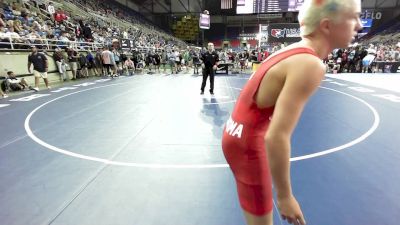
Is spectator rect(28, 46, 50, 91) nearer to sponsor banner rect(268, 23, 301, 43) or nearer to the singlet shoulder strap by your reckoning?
the singlet shoulder strap

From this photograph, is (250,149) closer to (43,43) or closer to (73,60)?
(43,43)

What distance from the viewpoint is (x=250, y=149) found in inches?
53.1

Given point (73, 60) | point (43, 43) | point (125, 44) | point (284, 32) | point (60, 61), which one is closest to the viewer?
point (43, 43)

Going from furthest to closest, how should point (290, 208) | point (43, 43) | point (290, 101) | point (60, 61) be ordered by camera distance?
point (60, 61), point (43, 43), point (290, 208), point (290, 101)

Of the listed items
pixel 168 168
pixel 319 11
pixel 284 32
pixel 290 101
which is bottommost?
pixel 168 168

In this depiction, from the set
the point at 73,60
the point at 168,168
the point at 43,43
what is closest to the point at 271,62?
the point at 168,168

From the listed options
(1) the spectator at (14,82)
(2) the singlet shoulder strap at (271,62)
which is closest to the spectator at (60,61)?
(1) the spectator at (14,82)

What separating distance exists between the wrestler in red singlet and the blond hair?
24cm

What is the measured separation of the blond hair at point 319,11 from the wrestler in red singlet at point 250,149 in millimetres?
242

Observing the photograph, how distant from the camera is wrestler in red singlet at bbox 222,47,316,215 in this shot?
129cm

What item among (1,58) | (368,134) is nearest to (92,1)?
(1,58)

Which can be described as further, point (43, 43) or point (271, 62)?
point (43, 43)

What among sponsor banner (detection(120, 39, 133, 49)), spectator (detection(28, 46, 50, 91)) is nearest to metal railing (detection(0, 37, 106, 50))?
spectator (detection(28, 46, 50, 91))

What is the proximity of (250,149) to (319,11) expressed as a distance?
2.21ft
